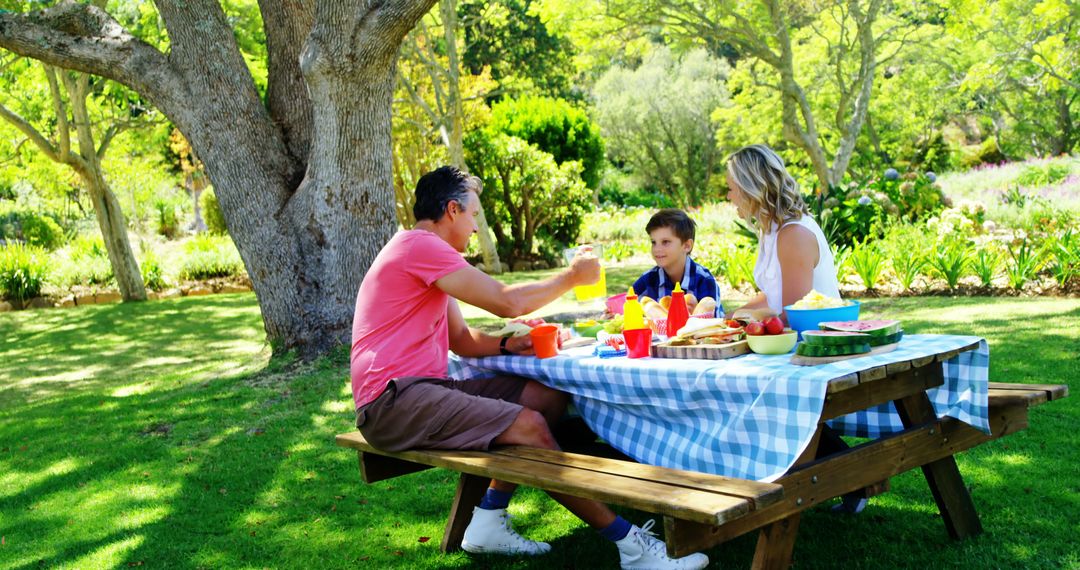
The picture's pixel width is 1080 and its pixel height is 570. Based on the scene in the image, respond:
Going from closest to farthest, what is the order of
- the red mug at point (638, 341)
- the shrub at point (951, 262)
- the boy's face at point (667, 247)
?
the red mug at point (638, 341) < the boy's face at point (667, 247) < the shrub at point (951, 262)

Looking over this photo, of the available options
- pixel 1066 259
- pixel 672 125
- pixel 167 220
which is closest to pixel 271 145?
pixel 1066 259

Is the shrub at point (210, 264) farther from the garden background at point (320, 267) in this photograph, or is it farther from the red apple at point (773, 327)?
the red apple at point (773, 327)

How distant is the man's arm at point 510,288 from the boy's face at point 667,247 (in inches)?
44.7

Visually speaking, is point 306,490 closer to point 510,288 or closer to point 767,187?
point 510,288

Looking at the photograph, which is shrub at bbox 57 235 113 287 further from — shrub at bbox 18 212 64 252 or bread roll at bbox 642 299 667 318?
bread roll at bbox 642 299 667 318

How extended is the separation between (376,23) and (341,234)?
167cm

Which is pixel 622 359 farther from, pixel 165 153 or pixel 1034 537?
pixel 165 153

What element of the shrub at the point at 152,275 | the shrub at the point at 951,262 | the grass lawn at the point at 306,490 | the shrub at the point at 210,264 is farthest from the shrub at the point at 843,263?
the shrub at the point at 152,275

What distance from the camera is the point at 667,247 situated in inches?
176

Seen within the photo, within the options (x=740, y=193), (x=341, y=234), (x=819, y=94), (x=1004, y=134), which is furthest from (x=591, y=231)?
(x=1004, y=134)

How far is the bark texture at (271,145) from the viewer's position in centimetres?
706

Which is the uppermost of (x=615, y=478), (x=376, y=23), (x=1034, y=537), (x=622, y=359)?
(x=376, y=23)

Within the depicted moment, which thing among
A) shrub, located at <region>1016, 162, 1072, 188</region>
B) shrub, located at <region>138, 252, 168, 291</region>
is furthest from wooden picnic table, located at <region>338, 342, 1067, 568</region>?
shrub, located at <region>1016, 162, 1072, 188</region>

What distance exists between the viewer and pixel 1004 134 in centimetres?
3098
